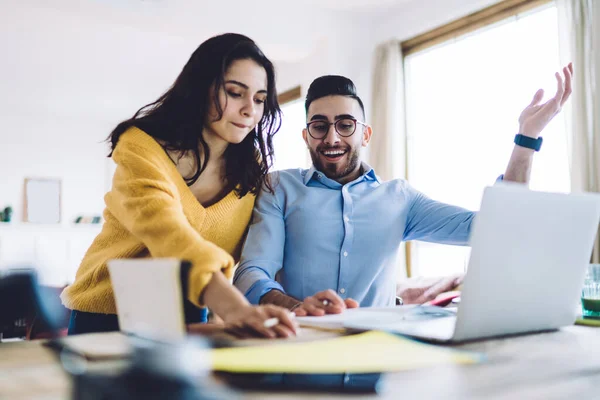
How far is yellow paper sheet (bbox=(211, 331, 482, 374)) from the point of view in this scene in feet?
1.96

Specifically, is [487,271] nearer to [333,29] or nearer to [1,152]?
[333,29]

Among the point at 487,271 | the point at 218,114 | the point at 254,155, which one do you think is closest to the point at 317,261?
the point at 254,155

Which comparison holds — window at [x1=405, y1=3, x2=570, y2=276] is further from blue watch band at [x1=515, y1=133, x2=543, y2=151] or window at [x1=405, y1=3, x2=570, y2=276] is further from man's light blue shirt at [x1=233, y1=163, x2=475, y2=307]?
blue watch band at [x1=515, y1=133, x2=543, y2=151]

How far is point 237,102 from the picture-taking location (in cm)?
144

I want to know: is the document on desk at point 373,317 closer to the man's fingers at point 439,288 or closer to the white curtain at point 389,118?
the man's fingers at point 439,288

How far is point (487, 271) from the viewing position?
80 cm

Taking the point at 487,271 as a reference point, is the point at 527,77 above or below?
above

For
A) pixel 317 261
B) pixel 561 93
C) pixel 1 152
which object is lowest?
pixel 317 261

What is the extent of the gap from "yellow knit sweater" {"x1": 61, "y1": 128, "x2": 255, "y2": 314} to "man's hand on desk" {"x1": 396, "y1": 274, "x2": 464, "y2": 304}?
1.98m

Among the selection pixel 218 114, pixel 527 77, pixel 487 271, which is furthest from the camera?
pixel 527 77

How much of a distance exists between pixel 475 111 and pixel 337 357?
391 centimetres

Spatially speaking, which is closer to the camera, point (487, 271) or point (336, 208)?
point (487, 271)

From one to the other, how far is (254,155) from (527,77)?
114 inches

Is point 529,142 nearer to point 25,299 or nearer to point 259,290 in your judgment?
point 259,290
